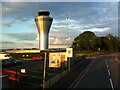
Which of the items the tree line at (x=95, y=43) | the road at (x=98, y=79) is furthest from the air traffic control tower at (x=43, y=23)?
the road at (x=98, y=79)

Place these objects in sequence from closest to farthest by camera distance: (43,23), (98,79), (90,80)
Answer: (90,80) → (98,79) → (43,23)

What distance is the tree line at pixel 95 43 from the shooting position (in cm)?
15638

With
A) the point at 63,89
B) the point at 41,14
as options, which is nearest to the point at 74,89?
the point at 63,89

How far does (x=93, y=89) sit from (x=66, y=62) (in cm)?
1762

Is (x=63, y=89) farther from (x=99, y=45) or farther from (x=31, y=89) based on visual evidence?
(x=99, y=45)

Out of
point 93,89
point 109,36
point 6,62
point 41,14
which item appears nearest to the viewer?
point 93,89

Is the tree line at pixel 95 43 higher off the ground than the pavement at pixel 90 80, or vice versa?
the tree line at pixel 95 43

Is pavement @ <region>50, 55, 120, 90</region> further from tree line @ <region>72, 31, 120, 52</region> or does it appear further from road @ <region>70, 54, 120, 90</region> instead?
tree line @ <region>72, 31, 120, 52</region>

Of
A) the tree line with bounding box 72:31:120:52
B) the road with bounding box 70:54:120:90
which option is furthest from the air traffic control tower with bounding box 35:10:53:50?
the road with bounding box 70:54:120:90

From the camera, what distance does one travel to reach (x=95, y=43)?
6196 inches

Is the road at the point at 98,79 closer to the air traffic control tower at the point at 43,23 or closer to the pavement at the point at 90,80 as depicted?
the pavement at the point at 90,80

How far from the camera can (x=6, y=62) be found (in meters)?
45.6

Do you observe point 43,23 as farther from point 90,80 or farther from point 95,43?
point 90,80

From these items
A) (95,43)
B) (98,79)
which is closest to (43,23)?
(95,43)
